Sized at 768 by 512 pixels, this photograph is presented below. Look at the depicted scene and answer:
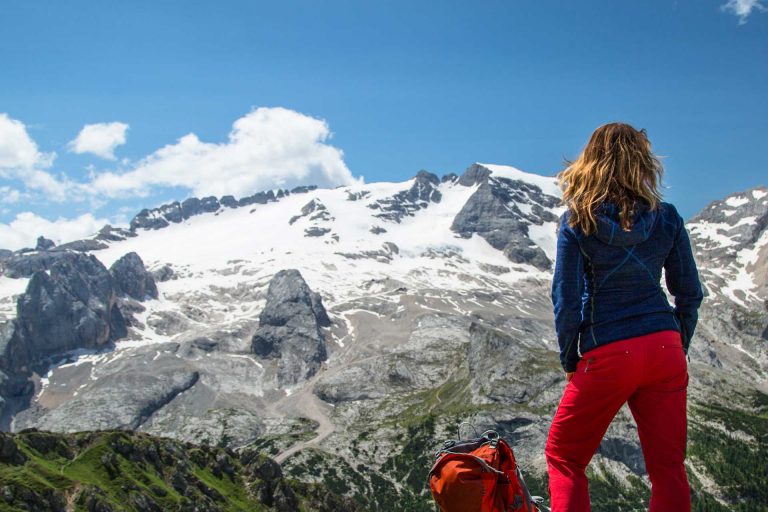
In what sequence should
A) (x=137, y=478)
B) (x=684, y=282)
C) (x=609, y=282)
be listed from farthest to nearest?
(x=137, y=478)
(x=684, y=282)
(x=609, y=282)

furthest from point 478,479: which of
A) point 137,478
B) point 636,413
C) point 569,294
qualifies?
point 137,478

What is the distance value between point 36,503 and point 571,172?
3157 inches

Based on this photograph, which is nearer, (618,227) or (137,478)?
(618,227)

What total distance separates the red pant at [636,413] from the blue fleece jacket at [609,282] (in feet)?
0.71

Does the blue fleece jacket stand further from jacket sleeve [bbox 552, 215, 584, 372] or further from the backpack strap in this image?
the backpack strap

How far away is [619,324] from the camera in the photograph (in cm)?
809

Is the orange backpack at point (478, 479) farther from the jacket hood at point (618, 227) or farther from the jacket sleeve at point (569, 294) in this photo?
the jacket hood at point (618, 227)

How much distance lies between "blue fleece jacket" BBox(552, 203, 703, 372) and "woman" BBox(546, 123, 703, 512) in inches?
0.5

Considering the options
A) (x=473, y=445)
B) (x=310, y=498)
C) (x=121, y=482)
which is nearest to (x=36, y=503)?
(x=121, y=482)

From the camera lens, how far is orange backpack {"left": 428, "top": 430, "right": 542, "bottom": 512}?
26.1ft

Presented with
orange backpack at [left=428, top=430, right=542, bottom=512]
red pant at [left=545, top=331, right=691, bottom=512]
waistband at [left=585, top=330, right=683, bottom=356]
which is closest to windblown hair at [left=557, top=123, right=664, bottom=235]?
waistband at [left=585, top=330, right=683, bottom=356]

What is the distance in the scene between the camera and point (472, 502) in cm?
793

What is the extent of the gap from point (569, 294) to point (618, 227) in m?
1.04

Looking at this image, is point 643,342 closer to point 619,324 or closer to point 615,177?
point 619,324
